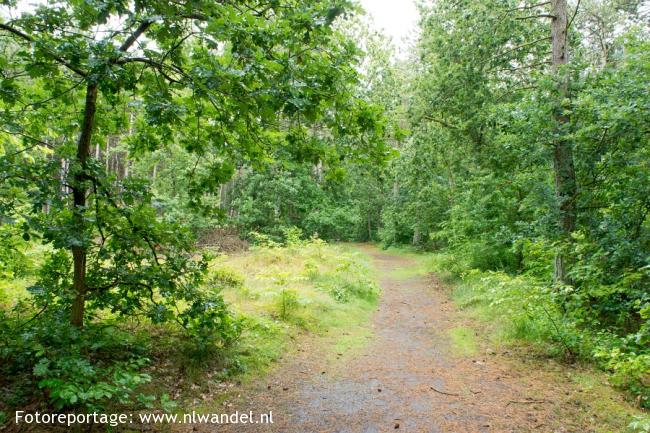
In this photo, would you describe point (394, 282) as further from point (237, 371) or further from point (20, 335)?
point (20, 335)

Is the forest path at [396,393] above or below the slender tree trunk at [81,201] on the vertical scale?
below

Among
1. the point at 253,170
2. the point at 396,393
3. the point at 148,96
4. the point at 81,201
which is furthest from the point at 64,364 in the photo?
the point at 253,170

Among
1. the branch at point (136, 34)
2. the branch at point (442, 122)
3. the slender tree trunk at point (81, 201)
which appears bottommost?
the slender tree trunk at point (81, 201)

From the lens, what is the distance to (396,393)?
5.24 m

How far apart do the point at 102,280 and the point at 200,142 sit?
202cm

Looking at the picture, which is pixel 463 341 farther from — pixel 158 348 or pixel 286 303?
pixel 158 348

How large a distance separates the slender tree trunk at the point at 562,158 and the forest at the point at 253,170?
0.13ft

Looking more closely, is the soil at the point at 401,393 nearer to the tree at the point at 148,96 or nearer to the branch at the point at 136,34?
the tree at the point at 148,96

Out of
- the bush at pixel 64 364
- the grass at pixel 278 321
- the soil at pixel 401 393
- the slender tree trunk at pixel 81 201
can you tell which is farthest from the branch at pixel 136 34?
the soil at pixel 401 393

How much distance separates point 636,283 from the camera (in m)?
5.69

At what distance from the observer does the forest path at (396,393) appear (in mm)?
4445

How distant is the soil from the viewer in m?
4.43

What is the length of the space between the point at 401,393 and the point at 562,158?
579cm

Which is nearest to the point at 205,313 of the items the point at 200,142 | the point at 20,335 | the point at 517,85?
the point at 20,335
